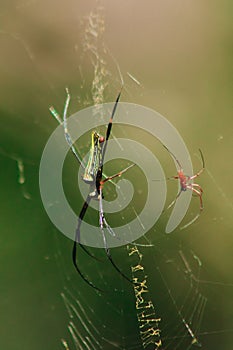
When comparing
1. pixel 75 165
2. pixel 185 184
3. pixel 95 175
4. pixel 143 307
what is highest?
pixel 75 165

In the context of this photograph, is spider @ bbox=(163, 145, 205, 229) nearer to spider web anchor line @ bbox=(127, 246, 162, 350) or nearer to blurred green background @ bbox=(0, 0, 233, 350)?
blurred green background @ bbox=(0, 0, 233, 350)

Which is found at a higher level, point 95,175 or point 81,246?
point 95,175

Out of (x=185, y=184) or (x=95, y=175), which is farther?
(x=185, y=184)

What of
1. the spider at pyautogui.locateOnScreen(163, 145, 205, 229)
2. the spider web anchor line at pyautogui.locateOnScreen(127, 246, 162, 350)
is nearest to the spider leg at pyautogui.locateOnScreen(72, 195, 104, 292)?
the spider web anchor line at pyautogui.locateOnScreen(127, 246, 162, 350)

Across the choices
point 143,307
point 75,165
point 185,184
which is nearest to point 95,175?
point 75,165

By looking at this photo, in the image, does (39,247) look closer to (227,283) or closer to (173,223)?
(173,223)

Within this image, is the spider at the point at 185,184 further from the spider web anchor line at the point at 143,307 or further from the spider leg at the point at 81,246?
the spider leg at the point at 81,246

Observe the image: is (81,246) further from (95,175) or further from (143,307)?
(95,175)

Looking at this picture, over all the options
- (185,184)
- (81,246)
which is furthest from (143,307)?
(185,184)

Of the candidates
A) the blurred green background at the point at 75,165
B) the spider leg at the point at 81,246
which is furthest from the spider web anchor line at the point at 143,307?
the spider leg at the point at 81,246
